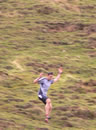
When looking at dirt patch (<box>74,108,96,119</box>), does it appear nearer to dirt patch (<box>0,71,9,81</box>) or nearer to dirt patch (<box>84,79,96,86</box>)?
dirt patch (<box>84,79,96,86</box>)

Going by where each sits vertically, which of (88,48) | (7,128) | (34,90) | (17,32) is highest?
(17,32)

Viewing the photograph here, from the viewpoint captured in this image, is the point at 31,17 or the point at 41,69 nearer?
the point at 41,69

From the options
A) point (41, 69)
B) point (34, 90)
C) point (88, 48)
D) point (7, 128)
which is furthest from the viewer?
point (88, 48)

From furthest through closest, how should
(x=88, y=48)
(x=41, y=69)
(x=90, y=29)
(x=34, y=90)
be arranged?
1. (x=90, y=29)
2. (x=88, y=48)
3. (x=41, y=69)
4. (x=34, y=90)

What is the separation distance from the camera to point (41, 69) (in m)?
15.1

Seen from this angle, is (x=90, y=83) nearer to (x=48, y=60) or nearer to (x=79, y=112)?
(x=48, y=60)

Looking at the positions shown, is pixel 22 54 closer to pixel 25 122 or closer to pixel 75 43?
pixel 75 43

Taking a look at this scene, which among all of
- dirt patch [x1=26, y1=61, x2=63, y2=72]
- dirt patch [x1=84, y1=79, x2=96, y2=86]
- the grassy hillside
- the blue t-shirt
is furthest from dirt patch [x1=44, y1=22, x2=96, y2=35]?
the blue t-shirt

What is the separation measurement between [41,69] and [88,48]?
2.39m

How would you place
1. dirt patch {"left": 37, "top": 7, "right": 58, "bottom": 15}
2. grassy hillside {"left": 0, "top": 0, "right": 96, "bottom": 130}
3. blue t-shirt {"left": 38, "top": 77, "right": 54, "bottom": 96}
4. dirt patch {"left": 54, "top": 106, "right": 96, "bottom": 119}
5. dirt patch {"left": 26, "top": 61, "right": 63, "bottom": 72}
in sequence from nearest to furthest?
blue t-shirt {"left": 38, "top": 77, "right": 54, "bottom": 96}
grassy hillside {"left": 0, "top": 0, "right": 96, "bottom": 130}
dirt patch {"left": 54, "top": 106, "right": 96, "bottom": 119}
dirt patch {"left": 26, "top": 61, "right": 63, "bottom": 72}
dirt patch {"left": 37, "top": 7, "right": 58, "bottom": 15}

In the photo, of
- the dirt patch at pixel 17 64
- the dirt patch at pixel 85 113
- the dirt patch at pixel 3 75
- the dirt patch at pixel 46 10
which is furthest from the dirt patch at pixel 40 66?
the dirt patch at pixel 46 10

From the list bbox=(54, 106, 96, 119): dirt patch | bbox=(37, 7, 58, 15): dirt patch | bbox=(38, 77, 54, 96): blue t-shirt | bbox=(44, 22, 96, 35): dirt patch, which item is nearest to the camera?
bbox=(38, 77, 54, 96): blue t-shirt

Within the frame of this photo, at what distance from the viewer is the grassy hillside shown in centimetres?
1173

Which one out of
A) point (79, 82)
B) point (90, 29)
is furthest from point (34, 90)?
point (90, 29)
